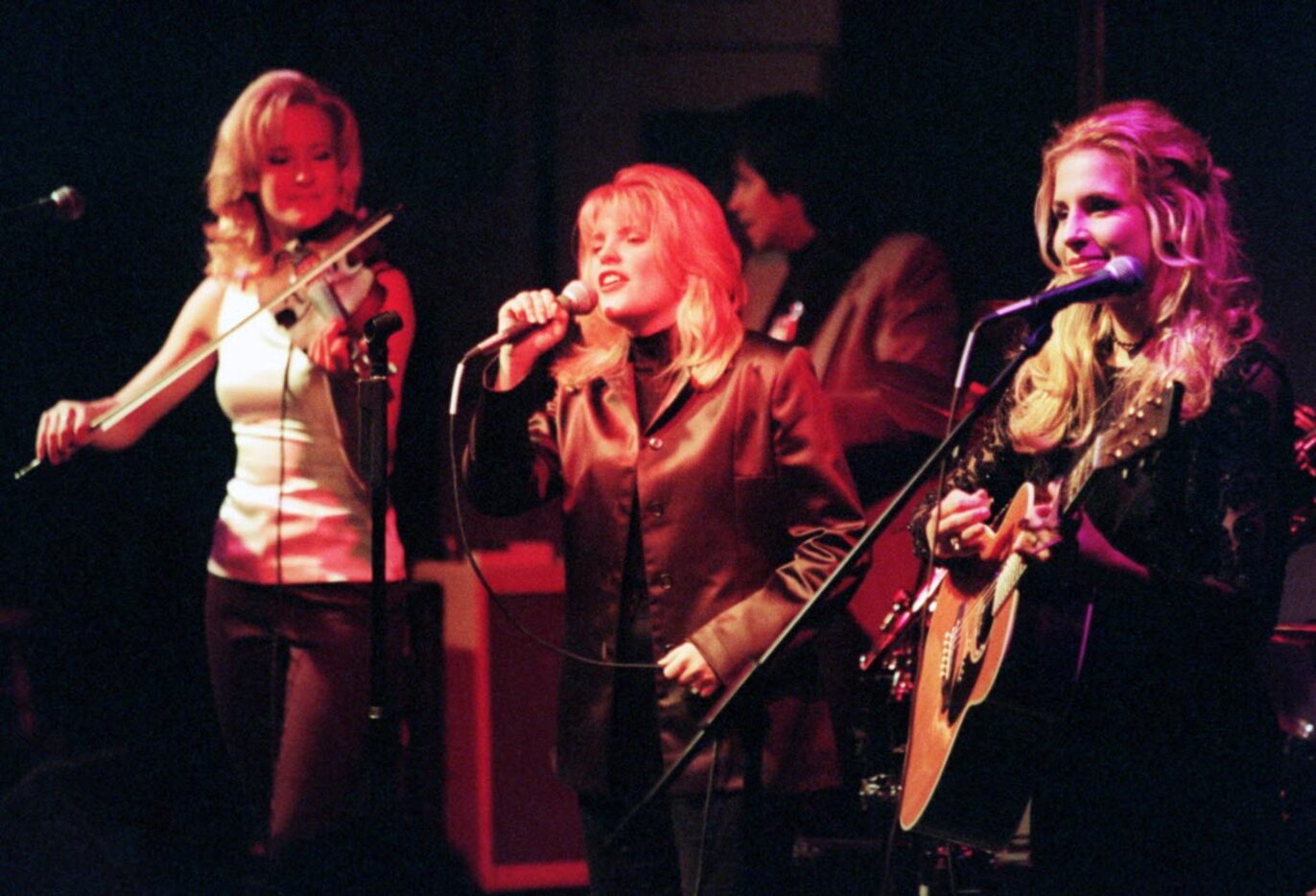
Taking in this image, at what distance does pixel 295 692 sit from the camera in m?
3.37

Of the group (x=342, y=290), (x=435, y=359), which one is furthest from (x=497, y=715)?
(x=342, y=290)

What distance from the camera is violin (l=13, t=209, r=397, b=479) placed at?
3396 millimetres

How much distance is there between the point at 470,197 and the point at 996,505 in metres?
2.02

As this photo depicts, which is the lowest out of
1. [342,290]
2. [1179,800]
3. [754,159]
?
[1179,800]

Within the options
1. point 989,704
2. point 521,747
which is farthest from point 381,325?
point 521,747

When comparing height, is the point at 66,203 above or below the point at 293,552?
above

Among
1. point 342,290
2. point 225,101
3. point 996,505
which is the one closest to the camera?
point 996,505

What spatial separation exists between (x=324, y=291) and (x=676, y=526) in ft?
3.87

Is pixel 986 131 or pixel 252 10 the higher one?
pixel 252 10

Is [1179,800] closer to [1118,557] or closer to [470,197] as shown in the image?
[1118,557]

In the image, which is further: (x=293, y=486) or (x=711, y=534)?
(x=293, y=486)

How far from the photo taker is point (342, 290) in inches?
135

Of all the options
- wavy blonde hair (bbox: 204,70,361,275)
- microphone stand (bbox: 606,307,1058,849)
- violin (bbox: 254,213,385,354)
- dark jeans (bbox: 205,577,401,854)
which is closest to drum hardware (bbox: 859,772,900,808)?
microphone stand (bbox: 606,307,1058,849)

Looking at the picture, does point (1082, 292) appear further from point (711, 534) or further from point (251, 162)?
point (251, 162)
